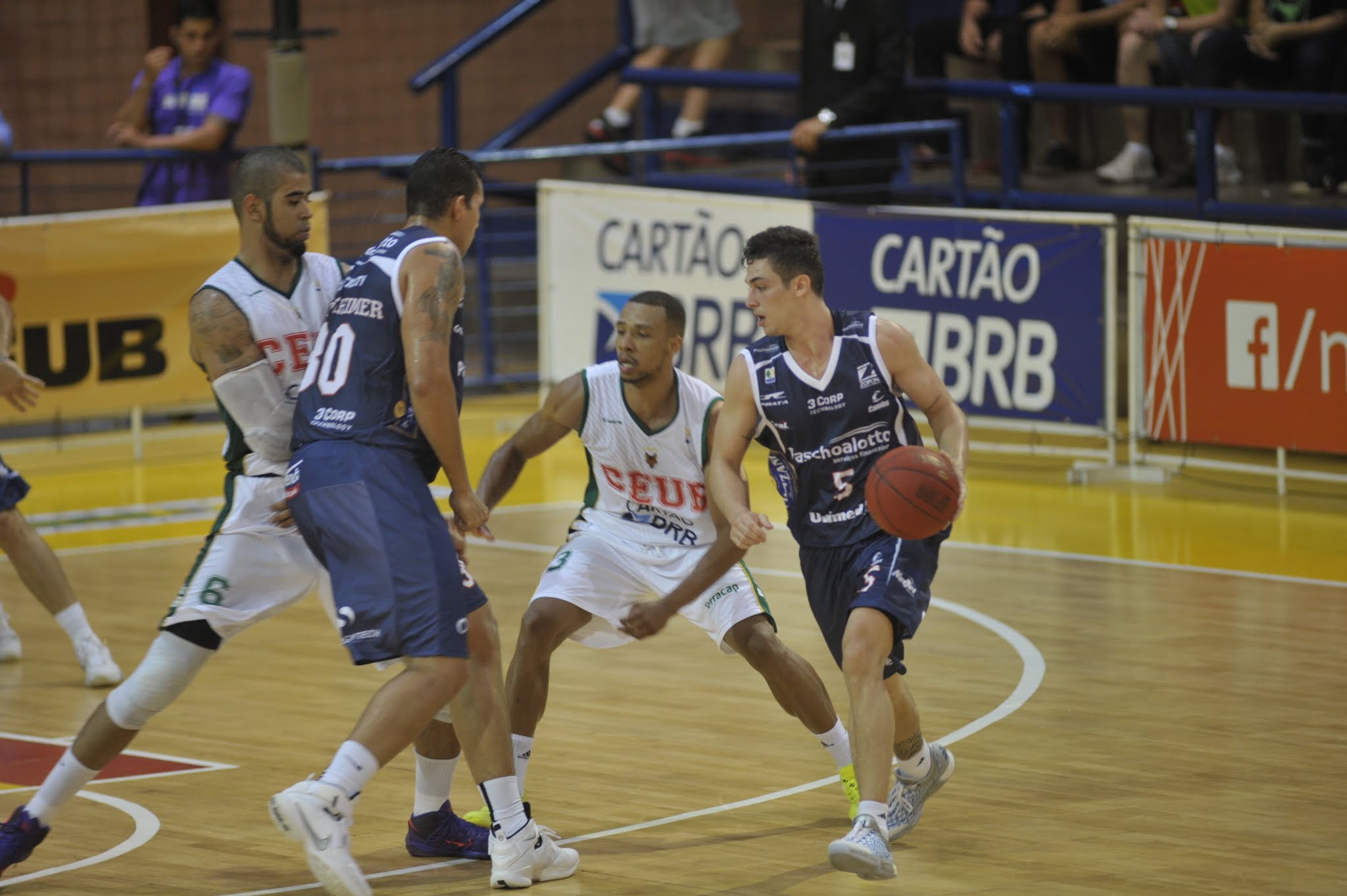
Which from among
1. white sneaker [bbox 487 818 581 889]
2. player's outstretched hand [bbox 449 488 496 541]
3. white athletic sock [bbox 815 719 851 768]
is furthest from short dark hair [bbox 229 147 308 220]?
white athletic sock [bbox 815 719 851 768]

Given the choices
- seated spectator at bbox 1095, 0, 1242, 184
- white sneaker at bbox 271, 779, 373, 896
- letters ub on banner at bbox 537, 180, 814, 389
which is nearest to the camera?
white sneaker at bbox 271, 779, 373, 896

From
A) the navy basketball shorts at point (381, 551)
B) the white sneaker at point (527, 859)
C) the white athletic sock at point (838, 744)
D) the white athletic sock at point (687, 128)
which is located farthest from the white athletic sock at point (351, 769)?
the white athletic sock at point (687, 128)

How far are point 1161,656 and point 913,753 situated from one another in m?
2.74

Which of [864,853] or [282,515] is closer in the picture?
[864,853]

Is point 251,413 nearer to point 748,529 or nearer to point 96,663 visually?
point 748,529

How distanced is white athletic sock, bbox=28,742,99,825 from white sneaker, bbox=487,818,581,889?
129 centimetres

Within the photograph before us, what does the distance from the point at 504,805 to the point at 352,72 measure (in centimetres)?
Answer: 1505

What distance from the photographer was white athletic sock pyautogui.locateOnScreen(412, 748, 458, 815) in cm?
676

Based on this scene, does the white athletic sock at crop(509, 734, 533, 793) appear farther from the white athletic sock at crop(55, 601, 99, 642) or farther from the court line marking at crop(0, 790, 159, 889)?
the white athletic sock at crop(55, 601, 99, 642)

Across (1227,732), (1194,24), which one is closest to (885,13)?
(1194,24)

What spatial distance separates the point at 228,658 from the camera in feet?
32.3

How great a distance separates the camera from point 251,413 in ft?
22.1

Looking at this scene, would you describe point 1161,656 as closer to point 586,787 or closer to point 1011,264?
point 586,787

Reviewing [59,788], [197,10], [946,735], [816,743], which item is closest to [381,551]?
[59,788]
